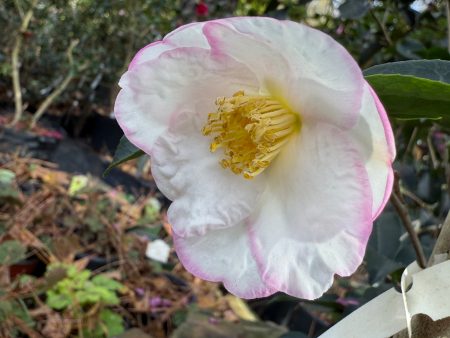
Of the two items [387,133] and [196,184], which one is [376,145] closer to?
[387,133]

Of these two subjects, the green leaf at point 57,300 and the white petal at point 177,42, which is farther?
the green leaf at point 57,300

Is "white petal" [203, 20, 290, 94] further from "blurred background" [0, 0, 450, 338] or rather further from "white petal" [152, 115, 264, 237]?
"blurred background" [0, 0, 450, 338]

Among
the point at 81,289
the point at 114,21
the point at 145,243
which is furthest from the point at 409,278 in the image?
the point at 114,21

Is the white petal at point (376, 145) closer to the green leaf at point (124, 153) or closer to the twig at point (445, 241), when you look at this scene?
the twig at point (445, 241)

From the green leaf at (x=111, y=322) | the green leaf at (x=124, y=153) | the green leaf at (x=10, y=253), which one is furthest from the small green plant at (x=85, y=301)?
the green leaf at (x=124, y=153)

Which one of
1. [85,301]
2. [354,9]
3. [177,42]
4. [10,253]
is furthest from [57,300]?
[177,42]
